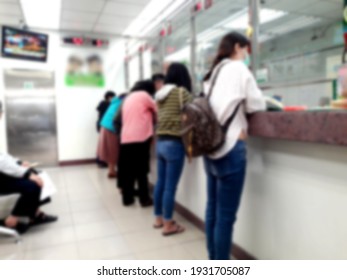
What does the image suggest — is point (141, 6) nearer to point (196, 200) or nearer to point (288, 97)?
point (288, 97)

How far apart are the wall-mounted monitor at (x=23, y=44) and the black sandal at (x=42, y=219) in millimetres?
2707

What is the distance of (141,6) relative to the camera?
395 cm

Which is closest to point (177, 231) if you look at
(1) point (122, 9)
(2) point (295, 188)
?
(2) point (295, 188)

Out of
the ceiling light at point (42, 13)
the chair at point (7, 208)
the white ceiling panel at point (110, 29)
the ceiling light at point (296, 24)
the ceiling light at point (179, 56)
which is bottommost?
the chair at point (7, 208)

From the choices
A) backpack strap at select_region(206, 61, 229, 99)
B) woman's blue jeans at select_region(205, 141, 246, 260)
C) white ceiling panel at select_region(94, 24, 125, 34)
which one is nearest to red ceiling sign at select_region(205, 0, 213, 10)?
backpack strap at select_region(206, 61, 229, 99)

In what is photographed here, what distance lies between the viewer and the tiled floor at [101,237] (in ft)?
6.73

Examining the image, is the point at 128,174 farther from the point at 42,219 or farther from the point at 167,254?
the point at 167,254

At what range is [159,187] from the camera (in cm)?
238

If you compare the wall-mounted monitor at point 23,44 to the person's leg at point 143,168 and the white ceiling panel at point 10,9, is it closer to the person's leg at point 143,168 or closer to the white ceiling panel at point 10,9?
the white ceiling panel at point 10,9

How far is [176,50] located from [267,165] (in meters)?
2.43

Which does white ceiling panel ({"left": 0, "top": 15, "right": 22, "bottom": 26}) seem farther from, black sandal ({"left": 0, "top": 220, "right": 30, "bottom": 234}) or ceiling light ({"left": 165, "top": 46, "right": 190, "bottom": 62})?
black sandal ({"left": 0, "top": 220, "right": 30, "bottom": 234})

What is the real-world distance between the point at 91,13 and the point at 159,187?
3182 mm

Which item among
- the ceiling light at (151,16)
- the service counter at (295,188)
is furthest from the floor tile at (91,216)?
the ceiling light at (151,16)

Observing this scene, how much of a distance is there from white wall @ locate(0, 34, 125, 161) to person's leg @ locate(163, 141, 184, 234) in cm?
393
